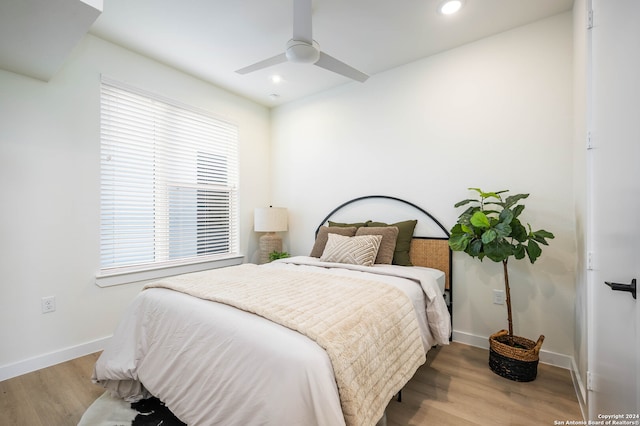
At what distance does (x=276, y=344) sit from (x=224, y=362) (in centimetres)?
30

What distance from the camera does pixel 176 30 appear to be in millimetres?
2475

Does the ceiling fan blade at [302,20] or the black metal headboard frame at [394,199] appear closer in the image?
the ceiling fan blade at [302,20]

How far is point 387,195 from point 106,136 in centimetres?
289

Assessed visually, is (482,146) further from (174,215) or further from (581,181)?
(174,215)

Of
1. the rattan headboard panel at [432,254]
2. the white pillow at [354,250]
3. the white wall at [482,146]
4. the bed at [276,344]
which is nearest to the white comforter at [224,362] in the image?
the bed at [276,344]

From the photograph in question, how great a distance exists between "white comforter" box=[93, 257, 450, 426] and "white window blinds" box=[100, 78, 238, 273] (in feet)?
4.22

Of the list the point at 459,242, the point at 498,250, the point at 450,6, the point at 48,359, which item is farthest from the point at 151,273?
the point at 450,6

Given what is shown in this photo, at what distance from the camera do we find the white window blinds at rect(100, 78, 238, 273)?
270cm

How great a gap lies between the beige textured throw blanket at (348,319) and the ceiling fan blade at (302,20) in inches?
64.9

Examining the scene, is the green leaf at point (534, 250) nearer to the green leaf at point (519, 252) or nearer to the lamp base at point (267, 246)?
the green leaf at point (519, 252)

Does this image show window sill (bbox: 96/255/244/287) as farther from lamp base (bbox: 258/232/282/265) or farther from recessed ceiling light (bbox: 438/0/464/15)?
recessed ceiling light (bbox: 438/0/464/15)

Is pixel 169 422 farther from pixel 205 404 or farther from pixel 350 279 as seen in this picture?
pixel 350 279

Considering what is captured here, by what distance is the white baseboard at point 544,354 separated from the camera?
7.32ft

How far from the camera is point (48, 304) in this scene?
91.0 inches
